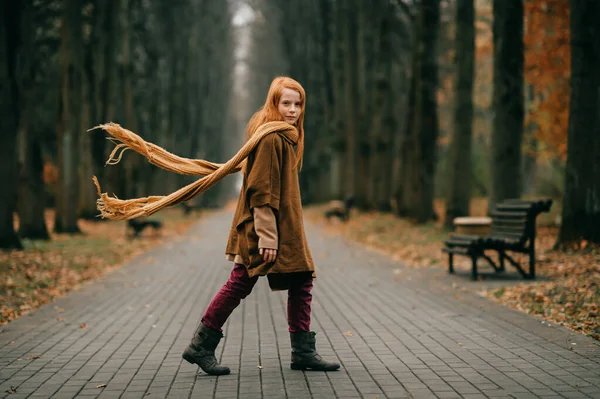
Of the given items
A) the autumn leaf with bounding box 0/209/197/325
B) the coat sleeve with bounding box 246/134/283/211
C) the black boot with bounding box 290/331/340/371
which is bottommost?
the autumn leaf with bounding box 0/209/197/325

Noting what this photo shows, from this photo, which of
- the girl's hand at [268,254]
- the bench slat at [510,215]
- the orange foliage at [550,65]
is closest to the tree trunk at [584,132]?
the bench slat at [510,215]

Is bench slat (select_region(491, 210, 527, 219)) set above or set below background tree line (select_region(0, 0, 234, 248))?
below

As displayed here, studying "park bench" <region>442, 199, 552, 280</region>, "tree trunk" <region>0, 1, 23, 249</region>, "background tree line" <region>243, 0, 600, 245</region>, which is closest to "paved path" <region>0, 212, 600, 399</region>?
"park bench" <region>442, 199, 552, 280</region>

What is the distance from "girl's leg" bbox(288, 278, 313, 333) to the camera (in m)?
5.64

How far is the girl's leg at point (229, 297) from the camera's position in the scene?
5547 millimetres

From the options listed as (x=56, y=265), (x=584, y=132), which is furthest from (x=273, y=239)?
(x=584, y=132)

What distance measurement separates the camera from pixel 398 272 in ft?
43.0

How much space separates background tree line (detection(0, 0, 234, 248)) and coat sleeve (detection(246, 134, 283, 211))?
10.7m

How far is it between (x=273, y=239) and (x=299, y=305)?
24.3 inches

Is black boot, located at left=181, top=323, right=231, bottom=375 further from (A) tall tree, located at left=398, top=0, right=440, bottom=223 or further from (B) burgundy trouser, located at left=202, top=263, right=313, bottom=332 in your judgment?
(A) tall tree, located at left=398, top=0, right=440, bottom=223

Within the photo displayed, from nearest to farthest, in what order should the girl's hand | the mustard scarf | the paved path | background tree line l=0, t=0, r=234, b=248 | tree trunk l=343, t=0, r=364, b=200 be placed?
the paved path < the girl's hand < the mustard scarf < background tree line l=0, t=0, r=234, b=248 < tree trunk l=343, t=0, r=364, b=200

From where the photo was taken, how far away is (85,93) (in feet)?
74.0

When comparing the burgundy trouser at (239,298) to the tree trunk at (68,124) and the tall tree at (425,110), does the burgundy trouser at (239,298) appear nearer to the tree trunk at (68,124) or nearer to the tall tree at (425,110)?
the tree trunk at (68,124)

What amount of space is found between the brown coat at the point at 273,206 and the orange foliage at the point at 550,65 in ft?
50.9
